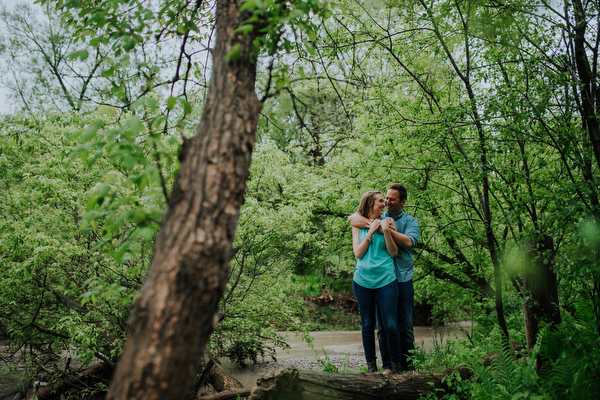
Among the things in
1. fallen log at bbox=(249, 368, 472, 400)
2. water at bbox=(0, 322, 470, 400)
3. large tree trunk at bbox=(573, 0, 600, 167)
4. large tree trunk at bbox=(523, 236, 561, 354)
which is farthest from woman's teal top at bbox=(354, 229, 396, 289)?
large tree trunk at bbox=(573, 0, 600, 167)

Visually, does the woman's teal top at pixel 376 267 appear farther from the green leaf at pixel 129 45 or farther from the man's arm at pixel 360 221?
the green leaf at pixel 129 45

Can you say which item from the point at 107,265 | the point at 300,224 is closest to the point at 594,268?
the point at 300,224

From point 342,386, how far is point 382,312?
2.76 ft

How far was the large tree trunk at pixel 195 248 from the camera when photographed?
132 cm

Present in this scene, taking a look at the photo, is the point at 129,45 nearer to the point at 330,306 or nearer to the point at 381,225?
the point at 381,225

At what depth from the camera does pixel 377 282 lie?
148 inches

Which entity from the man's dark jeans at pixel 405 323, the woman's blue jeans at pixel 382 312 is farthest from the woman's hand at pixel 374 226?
the man's dark jeans at pixel 405 323

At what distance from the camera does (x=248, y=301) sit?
6.84 meters

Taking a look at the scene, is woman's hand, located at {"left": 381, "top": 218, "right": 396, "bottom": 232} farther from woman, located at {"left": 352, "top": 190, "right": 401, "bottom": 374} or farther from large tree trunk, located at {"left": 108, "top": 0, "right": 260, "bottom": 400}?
large tree trunk, located at {"left": 108, "top": 0, "right": 260, "bottom": 400}

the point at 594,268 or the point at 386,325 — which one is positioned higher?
the point at 594,268

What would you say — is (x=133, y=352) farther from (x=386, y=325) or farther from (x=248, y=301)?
(x=248, y=301)

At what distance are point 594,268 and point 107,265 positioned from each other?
6.12m

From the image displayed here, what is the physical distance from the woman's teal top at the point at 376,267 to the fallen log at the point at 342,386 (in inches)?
34.0

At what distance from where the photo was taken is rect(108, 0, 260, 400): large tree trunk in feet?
4.33
